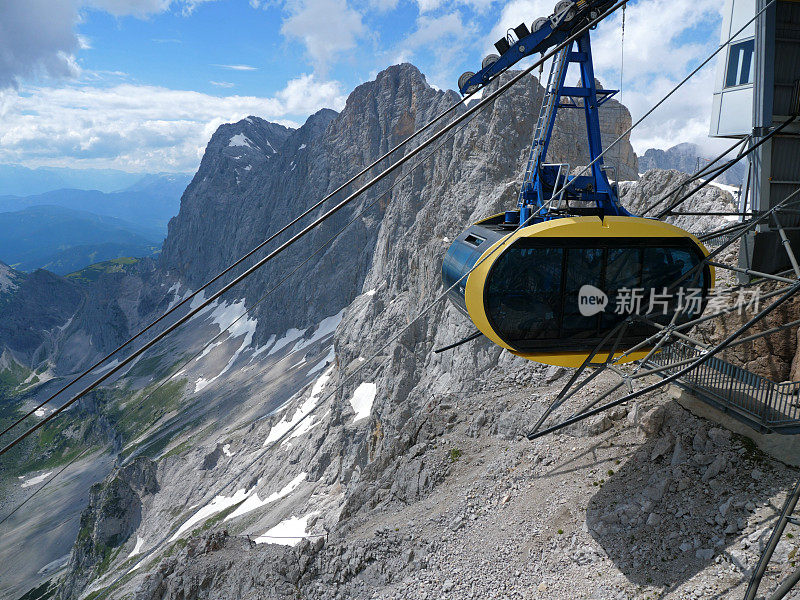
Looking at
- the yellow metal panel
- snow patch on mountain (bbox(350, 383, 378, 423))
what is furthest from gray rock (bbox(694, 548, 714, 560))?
snow patch on mountain (bbox(350, 383, 378, 423))

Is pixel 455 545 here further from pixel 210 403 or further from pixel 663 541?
pixel 210 403

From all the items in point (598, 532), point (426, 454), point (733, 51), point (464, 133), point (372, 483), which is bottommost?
point (372, 483)

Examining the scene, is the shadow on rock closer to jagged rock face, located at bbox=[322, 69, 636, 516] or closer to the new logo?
the new logo

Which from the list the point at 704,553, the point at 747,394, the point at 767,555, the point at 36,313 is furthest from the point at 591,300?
the point at 36,313

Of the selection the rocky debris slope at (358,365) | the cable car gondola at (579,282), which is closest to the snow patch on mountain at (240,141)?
the rocky debris slope at (358,365)

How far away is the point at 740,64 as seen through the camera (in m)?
12.5

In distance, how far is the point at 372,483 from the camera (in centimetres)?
1741

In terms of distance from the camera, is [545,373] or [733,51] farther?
[545,373]

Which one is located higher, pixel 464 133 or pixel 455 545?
pixel 464 133

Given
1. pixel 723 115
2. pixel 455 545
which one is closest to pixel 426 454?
pixel 455 545

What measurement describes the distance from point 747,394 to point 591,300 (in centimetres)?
369

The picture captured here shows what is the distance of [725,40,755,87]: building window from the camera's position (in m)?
12.2

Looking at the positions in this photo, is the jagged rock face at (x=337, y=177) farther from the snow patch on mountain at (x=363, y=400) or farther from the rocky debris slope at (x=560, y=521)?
the snow patch on mountain at (x=363, y=400)

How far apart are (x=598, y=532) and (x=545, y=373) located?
712 centimetres
